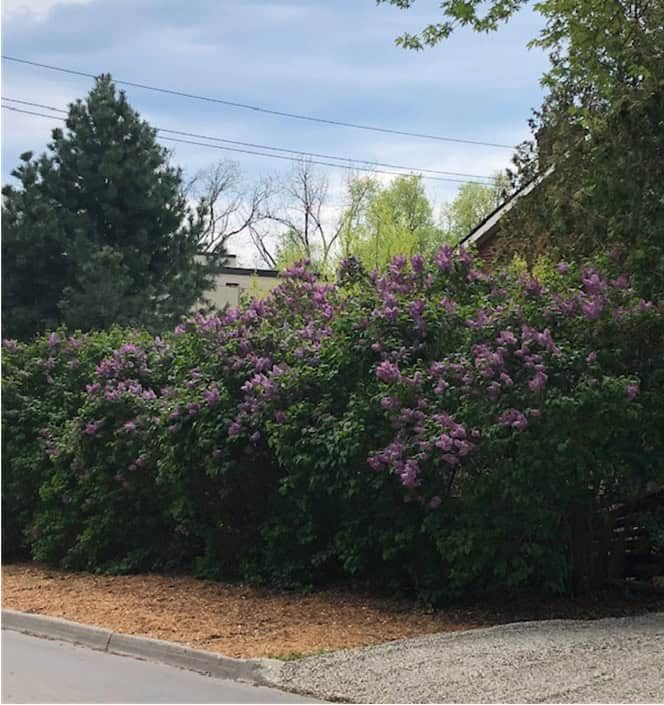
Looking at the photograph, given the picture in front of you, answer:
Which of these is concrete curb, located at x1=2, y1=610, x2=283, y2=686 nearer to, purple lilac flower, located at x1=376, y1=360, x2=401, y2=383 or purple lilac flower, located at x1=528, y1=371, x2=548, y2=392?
purple lilac flower, located at x1=376, y1=360, x2=401, y2=383

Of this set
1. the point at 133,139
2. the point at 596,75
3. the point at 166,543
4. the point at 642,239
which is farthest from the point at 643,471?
the point at 133,139

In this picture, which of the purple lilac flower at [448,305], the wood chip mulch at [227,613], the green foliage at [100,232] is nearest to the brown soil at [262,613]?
Result: the wood chip mulch at [227,613]

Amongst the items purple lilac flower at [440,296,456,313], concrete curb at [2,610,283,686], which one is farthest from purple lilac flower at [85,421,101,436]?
purple lilac flower at [440,296,456,313]

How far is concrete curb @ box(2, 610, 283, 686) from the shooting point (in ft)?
24.6

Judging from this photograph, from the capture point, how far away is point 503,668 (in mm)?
7051

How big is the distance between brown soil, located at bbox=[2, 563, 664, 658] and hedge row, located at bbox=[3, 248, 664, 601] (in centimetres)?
28

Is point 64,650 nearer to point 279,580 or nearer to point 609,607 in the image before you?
point 279,580

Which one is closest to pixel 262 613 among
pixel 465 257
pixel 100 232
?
pixel 465 257

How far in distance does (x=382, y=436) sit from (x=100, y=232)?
19387 mm

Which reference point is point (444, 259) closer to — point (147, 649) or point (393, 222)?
point (147, 649)

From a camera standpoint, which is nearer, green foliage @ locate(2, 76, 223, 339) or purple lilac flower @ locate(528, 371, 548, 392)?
purple lilac flower @ locate(528, 371, 548, 392)

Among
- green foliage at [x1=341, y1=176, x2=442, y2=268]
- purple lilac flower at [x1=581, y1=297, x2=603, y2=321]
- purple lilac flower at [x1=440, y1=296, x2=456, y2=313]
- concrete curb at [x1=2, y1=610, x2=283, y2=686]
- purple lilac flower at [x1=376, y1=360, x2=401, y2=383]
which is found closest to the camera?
concrete curb at [x1=2, y1=610, x2=283, y2=686]

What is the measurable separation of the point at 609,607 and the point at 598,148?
4271 mm

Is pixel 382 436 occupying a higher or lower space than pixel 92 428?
lower
